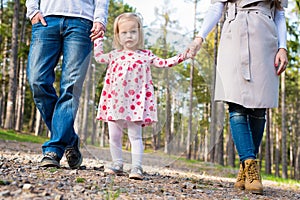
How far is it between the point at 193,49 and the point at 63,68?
4.39ft

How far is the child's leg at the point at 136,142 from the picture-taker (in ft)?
13.0

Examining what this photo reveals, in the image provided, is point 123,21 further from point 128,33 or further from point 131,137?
point 131,137

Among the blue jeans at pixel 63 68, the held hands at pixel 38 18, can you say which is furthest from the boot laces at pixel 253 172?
the held hands at pixel 38 18

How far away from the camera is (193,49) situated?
152 inches

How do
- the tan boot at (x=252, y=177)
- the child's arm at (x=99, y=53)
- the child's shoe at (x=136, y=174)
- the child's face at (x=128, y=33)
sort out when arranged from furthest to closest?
the child's arm at (x=99, y=53)
the child's face at (x=128, y=33)
the child's shoe at (x=136, y=174)
the tan boot at (x=252, y=177)

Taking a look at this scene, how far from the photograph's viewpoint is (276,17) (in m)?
4.22

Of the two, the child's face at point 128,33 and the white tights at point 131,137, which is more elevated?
the child's face at point 128,33

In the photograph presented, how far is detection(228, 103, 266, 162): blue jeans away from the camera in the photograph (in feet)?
12.8

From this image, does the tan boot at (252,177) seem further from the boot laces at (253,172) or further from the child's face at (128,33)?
the child's face at (128,33)

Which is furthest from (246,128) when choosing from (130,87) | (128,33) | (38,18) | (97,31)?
(38,18)

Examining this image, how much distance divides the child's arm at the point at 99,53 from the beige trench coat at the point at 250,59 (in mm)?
1126

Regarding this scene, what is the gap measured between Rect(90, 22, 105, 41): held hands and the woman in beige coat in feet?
2.90

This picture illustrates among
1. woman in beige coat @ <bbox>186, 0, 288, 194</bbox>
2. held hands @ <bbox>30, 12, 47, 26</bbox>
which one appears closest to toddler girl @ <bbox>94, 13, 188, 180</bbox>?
woman in beige coat @ <bbox>186, 0, 288, 194</bbox>

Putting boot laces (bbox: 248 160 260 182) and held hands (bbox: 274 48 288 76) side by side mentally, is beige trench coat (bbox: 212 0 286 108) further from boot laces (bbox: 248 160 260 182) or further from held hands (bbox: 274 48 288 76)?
boot laces (bbox: 248 160 260 182)
